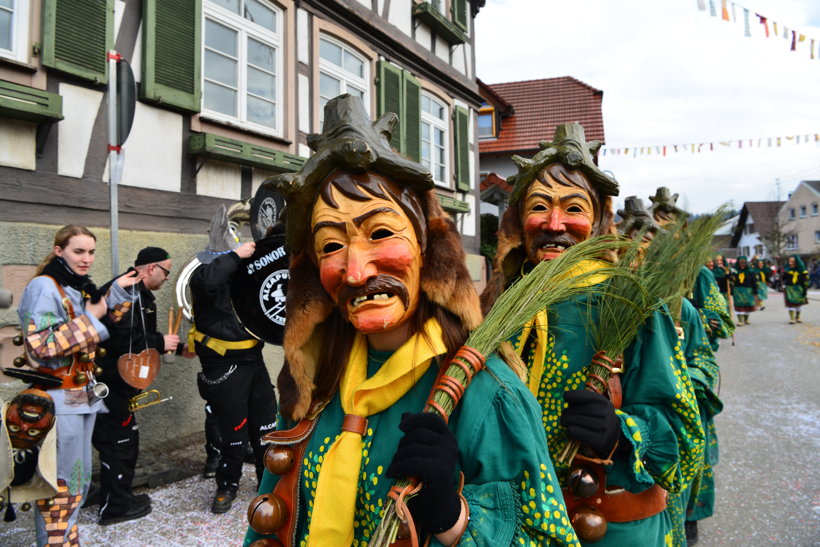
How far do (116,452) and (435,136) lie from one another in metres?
7.90

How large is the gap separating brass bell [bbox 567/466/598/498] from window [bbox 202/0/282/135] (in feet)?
17.6

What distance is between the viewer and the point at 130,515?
3.94 m

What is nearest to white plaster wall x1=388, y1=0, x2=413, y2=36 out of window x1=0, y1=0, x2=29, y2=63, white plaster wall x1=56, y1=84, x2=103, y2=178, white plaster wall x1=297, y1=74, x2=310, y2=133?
white plaster wall x1=297, y1=74, x2=310, y2=133

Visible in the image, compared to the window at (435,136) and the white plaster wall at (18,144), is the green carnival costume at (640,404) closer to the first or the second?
the white plaster wall at (18,144)

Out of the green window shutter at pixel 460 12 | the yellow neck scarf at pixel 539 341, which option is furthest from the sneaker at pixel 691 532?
the green window shutter at pixel 460 12

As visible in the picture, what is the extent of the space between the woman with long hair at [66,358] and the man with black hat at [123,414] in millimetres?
576

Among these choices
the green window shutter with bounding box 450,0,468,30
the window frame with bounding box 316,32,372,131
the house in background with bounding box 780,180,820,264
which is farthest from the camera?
the house in background with bounding box 780,180,820,264

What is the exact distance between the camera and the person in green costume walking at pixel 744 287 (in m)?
15.7

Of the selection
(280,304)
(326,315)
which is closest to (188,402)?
(280,304)

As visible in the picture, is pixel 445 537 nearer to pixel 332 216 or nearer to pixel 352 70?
pixel 332 216

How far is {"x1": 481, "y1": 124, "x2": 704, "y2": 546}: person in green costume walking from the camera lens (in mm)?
1867

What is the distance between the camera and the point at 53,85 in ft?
15.3

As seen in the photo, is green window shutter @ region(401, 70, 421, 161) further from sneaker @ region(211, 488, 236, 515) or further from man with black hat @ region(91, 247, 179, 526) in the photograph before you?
sneaker @ region(211, 488, 236, 515)

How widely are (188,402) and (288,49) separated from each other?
4164 millimetres
